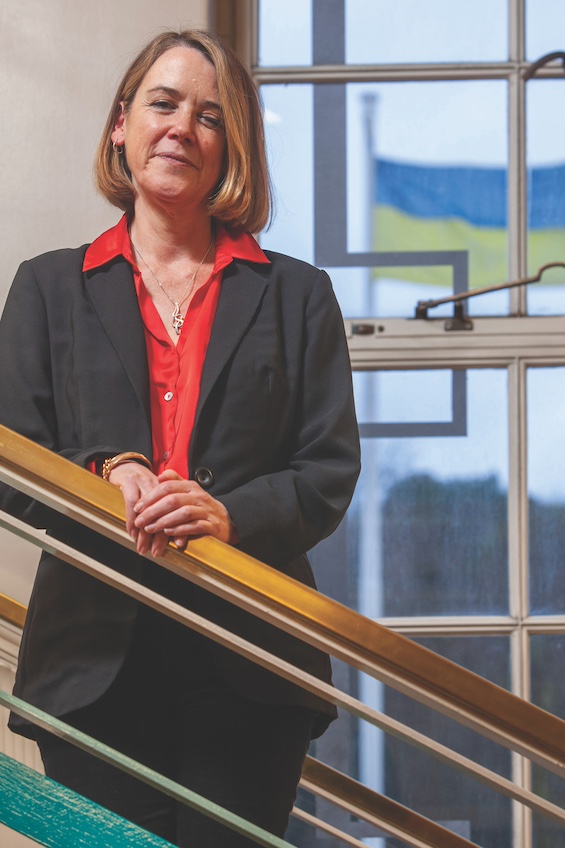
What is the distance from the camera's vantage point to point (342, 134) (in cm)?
264

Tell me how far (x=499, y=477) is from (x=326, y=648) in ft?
5.09

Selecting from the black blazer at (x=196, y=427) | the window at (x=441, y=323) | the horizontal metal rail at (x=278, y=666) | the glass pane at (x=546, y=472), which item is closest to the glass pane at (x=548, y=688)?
the window at (x=441, y=323)

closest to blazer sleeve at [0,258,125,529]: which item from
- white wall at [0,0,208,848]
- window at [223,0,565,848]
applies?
white wall at [0,0,208,848]

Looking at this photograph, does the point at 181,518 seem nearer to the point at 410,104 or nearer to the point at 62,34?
the point at 62,34

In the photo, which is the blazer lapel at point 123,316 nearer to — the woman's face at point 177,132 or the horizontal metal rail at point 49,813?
the woman's face at point 177,132

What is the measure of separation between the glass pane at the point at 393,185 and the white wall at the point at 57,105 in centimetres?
43

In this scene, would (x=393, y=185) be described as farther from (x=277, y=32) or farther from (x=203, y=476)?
(x=203, y=476)

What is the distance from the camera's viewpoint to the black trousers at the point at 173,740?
1.24m

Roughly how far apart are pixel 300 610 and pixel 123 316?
0.46m

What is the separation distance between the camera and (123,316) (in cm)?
136

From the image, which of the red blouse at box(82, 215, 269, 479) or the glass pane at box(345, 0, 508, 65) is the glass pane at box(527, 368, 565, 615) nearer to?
the glass pane at box(345, 0, 508, 65)

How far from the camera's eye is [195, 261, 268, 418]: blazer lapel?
1.33m

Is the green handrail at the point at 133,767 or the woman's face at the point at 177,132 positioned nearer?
the green handrail at the point at 133,767

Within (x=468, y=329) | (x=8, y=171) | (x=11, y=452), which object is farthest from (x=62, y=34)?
(x=11, y=452)
